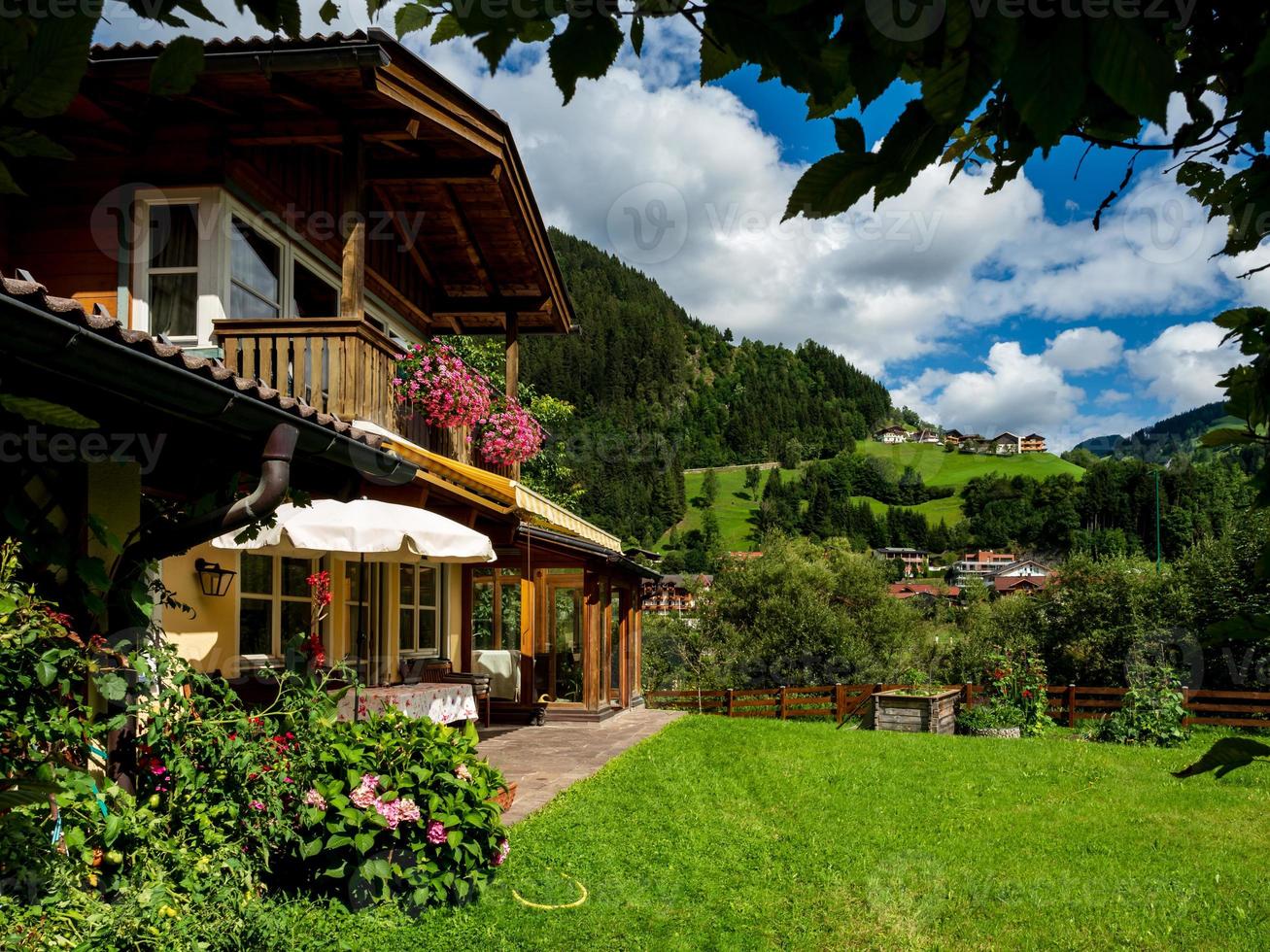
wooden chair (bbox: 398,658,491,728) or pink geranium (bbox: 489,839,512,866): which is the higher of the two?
wooden chair (bbox: 398,658,491,728)

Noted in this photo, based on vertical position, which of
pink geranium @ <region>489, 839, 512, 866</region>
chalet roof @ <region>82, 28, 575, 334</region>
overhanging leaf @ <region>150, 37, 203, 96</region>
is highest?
chalet roof @ <region>82, 28, 575, 334</region>

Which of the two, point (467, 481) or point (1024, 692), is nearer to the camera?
point (467, 481)

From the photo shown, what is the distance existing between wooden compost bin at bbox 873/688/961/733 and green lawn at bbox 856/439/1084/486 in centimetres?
8159

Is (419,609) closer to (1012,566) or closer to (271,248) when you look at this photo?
(271,248)

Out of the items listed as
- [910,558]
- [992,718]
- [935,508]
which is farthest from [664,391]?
[992,718]

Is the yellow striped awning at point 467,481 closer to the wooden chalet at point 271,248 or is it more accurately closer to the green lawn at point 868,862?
the wooden chalet at point 271,248

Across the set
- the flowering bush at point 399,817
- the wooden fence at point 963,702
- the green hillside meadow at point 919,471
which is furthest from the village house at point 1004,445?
the flowering bush at point 399,817

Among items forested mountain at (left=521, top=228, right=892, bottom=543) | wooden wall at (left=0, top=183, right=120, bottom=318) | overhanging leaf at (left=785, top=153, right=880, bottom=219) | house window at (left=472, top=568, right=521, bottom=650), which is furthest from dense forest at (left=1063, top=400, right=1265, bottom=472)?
overhanging leaf at (left=785, top=153, right=880, bottom=219)

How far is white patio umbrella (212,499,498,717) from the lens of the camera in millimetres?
6160

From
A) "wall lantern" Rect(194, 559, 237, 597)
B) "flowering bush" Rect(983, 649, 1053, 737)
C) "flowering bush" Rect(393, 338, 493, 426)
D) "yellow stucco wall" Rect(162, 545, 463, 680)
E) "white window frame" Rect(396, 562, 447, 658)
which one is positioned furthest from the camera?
"flowering bush" Rect(983, 649, 1053, 737)

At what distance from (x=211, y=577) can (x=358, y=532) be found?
1.55 m

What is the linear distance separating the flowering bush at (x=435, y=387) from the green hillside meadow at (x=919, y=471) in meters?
70.0

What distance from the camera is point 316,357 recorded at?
25.4 ft

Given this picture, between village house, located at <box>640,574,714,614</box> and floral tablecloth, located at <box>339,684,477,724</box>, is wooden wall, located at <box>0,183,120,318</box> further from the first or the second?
village house, located at <box>640,574,714,614</box>
